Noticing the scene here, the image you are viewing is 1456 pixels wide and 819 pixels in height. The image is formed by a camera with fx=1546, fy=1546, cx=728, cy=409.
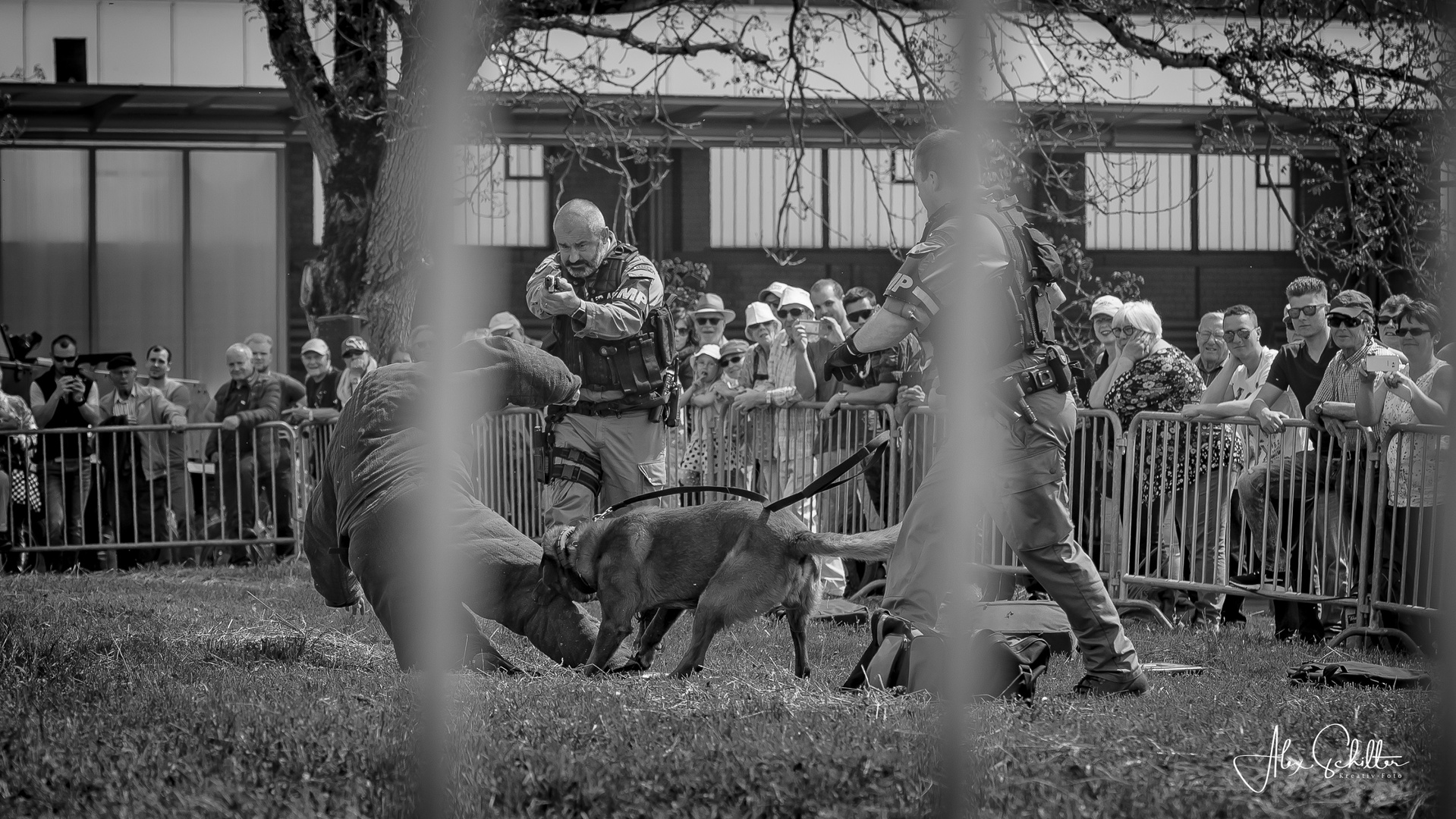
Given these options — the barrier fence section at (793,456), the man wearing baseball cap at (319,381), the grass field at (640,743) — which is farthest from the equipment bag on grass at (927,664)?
the man wearing baseball cap at (319,381)

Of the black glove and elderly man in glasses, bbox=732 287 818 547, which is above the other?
the black glove

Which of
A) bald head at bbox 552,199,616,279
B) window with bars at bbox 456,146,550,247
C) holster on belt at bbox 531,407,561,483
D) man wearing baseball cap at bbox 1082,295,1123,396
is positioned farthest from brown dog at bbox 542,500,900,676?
window with bars at bbox 456,146,550,247

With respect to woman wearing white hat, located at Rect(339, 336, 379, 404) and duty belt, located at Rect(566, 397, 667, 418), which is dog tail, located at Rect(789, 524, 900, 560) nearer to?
duty belt, located at Rect(566, 397, 667, 418)

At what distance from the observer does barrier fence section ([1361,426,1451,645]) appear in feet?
23.5

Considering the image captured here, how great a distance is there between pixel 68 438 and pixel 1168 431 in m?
8.09

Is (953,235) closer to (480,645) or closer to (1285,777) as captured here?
(1285,777)

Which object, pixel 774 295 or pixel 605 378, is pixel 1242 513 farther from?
pixel 774 295

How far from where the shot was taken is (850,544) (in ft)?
18.4

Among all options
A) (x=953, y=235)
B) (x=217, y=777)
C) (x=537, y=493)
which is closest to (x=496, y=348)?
(x=953, y=235)

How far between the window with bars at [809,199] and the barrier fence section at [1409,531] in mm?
12255

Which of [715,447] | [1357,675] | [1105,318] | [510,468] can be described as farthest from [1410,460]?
[510,468]

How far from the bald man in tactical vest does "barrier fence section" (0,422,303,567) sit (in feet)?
15.2

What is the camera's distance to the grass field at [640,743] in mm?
3693

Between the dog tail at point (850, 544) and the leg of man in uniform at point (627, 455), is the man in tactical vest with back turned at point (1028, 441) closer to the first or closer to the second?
the dog tail at point (850, 544)
